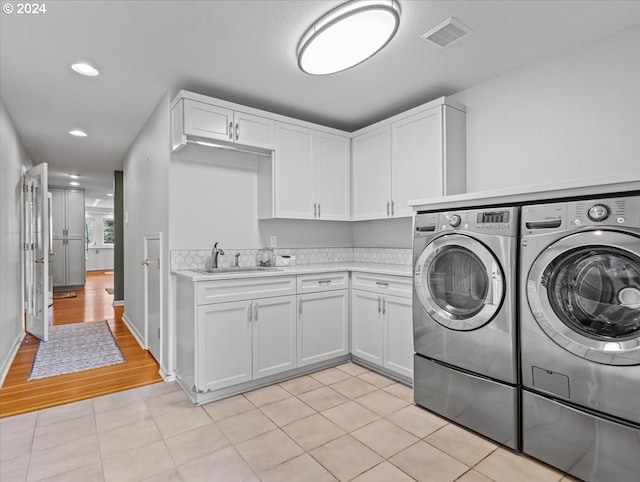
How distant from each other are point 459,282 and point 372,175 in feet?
5.34

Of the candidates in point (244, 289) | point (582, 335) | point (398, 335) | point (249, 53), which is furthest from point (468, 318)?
point (249, 53)

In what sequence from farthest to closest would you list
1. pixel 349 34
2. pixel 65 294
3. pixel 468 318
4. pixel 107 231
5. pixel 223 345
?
pixel 107 231
pixel 65 294
pixel 223 345
pixel 468 318
pixel 349 34

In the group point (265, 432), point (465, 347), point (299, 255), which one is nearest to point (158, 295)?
point (299, 255)

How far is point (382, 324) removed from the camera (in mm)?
2996

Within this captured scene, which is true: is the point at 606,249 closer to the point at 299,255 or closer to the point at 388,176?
the point at 388,176

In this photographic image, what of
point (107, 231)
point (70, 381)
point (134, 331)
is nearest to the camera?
point (70, 381)

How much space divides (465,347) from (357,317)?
1.22 metres

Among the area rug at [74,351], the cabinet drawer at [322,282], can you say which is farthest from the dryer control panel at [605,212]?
the area rug at [74,351]

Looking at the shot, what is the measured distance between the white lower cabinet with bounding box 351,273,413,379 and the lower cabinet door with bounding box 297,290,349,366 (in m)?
0.10

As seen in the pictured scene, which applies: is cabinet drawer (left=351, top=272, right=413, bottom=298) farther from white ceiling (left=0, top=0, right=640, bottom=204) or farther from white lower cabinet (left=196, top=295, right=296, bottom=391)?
white ceiling (left=0, top=0, right=640, bottom=204)

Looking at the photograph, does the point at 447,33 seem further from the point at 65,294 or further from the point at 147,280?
the point at 65,294

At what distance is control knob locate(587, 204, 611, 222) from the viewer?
1610mm

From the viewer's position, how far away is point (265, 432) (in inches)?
85.7

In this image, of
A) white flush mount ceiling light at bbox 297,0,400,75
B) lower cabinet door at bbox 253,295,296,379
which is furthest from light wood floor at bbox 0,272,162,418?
white flush mount ceiling light at bbox 297,0,400,75
